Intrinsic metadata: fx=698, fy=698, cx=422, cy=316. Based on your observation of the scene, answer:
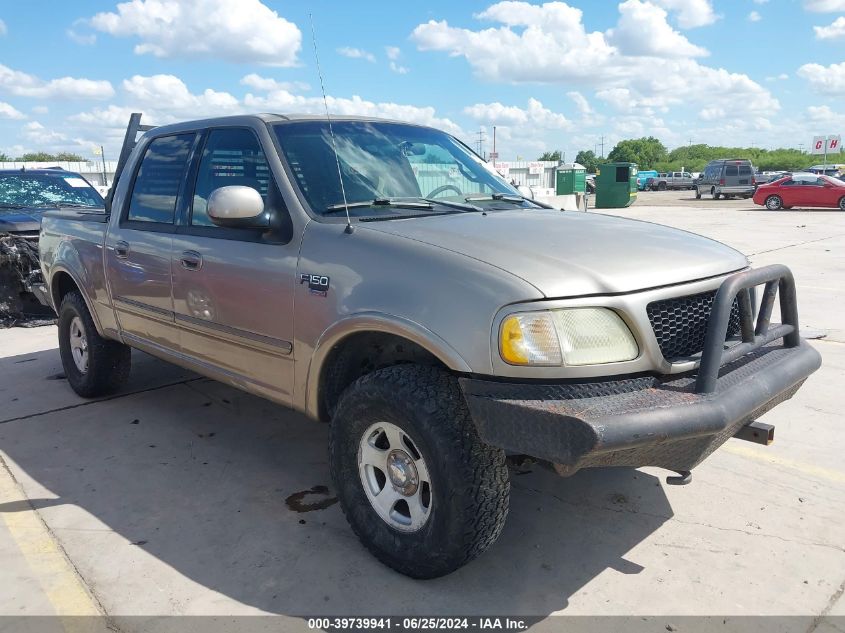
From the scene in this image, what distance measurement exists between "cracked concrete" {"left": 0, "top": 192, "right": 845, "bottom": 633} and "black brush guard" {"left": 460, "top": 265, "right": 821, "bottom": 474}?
0.63 m

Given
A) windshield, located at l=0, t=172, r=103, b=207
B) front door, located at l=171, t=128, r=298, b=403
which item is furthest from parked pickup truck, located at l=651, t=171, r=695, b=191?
front door, located at l=171, t=128, r=298, b=403

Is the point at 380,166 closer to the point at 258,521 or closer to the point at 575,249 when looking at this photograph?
the point at 575,249

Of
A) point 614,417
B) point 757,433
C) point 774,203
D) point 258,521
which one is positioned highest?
point 614,417

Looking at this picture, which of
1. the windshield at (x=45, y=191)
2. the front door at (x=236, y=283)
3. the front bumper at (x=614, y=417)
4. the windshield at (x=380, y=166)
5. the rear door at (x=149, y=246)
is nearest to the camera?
the front bumper at (x=614, y=417)

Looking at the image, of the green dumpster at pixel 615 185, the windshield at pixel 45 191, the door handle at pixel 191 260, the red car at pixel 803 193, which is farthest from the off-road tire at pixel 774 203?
the door handle at pixel 191 260

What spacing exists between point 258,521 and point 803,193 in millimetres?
28481

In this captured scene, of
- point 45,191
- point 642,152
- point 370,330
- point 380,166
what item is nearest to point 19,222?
point 45,191

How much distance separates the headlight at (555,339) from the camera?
2.46 meters

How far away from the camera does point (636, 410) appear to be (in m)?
2.36

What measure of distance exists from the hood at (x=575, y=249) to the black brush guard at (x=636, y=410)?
0.85ft

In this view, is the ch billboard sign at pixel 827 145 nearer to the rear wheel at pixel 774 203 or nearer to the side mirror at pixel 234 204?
the rear wheel at pixel 774 203

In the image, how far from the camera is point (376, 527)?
2.96 metres

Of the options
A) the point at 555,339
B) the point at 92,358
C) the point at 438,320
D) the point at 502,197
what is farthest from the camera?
the point at 92,358

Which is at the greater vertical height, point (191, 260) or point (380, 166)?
point (380, 166)
